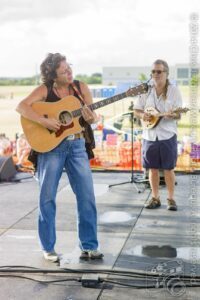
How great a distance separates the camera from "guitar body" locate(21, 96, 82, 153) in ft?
12.8

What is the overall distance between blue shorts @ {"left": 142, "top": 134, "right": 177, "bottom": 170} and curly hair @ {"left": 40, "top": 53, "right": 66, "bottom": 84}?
6.20 ft

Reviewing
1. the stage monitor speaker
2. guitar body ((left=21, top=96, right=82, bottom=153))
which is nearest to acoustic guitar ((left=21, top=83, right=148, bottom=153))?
guitar body ((left=21, top=96, right=82, bottom=153))

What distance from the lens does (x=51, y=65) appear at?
153 inches

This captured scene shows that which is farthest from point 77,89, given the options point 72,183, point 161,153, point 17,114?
point 17,114

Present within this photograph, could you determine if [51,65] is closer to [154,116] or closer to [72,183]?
[72,183]

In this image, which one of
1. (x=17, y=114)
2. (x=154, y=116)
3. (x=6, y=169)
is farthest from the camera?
(x=17, y=114)

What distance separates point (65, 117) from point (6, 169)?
12.4 feet

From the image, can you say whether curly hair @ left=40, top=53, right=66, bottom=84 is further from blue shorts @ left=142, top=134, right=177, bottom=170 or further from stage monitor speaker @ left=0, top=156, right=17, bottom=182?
stage monitor speaker @ left=0, top=156, right=17, bottom=182

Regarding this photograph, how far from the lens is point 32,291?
11.2 ft

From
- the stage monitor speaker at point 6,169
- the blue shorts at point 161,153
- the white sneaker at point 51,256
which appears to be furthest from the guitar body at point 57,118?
the stage monitor speaker at point 6,169

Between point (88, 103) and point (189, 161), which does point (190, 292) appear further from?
point (189, 161)

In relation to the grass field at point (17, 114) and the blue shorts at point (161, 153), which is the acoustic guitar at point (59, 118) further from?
the grass field at point (17, 114)

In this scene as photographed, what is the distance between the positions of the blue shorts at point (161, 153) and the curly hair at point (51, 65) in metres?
1.89

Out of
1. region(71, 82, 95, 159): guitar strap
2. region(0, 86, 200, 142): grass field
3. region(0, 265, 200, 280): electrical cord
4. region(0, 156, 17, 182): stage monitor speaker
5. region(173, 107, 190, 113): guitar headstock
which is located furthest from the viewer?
region(0, 86, 200, 142): grass field
